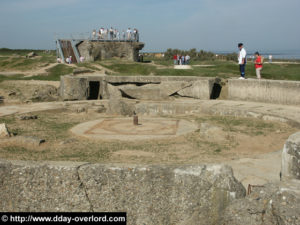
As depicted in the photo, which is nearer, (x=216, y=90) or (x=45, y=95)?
(x=216, y=90)

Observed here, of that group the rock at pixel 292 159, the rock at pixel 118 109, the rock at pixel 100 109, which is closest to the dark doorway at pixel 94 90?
the rock at pixel 100 109

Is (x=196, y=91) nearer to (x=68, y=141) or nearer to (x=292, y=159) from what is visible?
(x=68, y=141)

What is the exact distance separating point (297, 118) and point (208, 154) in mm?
3281

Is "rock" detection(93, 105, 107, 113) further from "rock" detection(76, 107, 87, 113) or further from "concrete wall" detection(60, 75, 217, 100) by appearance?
"concrete wall" detection(60, 75, 217, 100)

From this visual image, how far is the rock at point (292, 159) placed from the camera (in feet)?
13.6

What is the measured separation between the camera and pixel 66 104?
40.5ft

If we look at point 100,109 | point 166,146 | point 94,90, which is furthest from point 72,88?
point 166,146

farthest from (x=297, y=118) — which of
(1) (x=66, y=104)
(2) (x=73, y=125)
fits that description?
(1) (x=66, y=104)

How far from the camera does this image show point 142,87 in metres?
13.0

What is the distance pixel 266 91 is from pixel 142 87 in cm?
416

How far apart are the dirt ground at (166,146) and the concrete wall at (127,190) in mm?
2245

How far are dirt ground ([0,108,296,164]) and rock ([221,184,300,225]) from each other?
262 cm

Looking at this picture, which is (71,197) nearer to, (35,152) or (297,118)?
(35,152)

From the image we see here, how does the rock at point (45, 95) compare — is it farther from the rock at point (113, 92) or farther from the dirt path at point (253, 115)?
the rock at point (113, 92)
